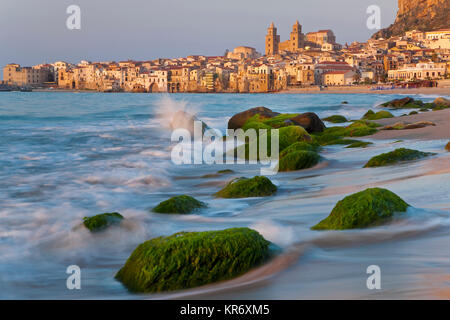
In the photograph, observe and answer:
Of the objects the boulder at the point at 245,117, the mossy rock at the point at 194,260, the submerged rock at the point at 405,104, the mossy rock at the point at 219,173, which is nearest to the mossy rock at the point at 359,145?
the mossy rock at the point at 219,173

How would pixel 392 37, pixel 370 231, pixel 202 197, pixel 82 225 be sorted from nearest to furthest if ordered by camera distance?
1. pixel 370 231
2. pixel 82 225
3. pixel 202 197
4. pixel 392 37

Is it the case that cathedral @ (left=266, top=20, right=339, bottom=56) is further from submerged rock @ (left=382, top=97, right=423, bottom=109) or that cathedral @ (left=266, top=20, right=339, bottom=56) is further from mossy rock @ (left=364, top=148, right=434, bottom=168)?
mossy rock @ (left=364, top=148, right=434, bottom=168)

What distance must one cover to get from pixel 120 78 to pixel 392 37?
87.4m

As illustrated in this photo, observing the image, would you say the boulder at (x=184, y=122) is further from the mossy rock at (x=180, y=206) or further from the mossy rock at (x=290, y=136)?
the mossy rock at (x=180, y=206)

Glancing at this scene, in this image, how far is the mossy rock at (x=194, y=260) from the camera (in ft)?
10.6

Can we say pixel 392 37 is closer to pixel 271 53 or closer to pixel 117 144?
pixel 271 53

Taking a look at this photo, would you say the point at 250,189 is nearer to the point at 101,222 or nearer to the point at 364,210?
the point at 101,222

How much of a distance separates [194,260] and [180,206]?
235 centimetres

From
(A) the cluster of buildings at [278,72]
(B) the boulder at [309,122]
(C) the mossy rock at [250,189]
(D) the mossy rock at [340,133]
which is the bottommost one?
(C) the mossy rock at [250,189]

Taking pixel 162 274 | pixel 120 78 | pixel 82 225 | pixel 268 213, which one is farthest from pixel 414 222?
pixel 120 78

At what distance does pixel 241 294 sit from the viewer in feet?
9.66

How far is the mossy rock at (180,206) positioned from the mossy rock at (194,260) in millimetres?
2067

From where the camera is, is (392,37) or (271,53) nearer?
(392,37)

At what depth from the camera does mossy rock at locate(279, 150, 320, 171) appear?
7840mm
